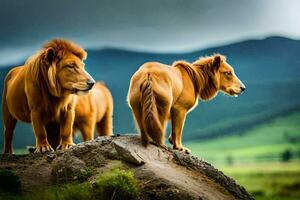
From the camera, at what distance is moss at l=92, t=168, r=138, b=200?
6589mm

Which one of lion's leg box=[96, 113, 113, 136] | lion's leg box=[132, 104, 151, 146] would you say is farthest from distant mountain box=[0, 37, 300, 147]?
lion's leg box=[132, 104, 151, 146]

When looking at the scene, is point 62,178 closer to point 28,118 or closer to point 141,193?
point 141,193

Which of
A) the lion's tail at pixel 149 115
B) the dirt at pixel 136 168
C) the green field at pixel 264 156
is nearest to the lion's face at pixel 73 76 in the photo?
the dirt at pixel 136 168

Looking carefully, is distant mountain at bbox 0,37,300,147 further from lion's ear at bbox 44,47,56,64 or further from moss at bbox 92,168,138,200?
moss at bbox 92,168,138,200

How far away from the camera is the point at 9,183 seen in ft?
22.2

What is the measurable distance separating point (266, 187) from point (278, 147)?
8505 millimetres

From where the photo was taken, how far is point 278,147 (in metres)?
30.3

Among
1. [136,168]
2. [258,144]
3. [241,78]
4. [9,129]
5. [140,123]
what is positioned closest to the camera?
[136,168]

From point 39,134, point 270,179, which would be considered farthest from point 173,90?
point 270,179

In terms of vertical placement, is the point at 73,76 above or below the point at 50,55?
below

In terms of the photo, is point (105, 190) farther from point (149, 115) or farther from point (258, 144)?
point (258, 144)

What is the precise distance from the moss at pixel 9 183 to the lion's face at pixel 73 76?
1412 millimetres

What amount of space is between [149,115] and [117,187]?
2.91 ft

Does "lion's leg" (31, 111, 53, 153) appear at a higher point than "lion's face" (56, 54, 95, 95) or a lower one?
lower
